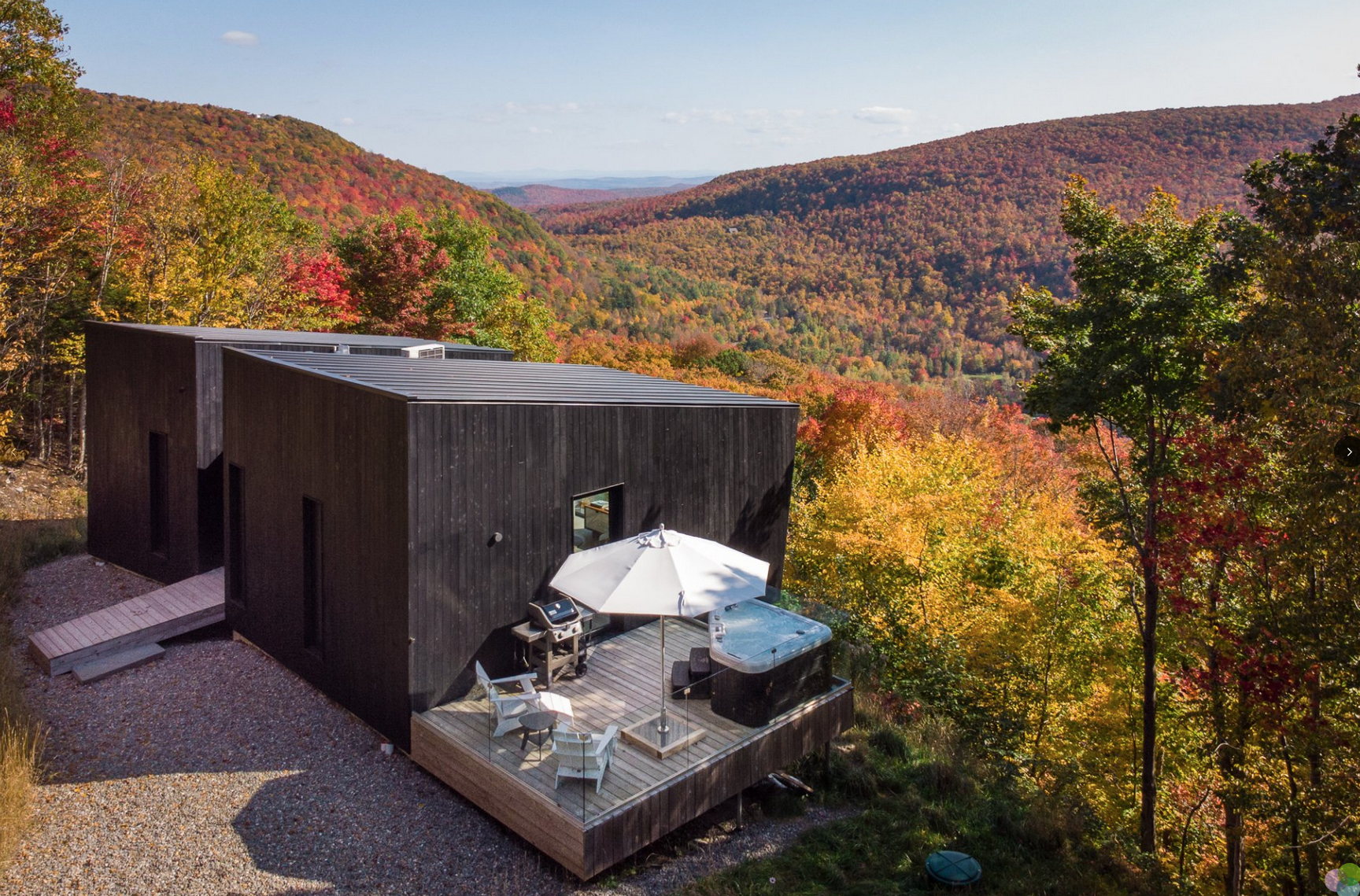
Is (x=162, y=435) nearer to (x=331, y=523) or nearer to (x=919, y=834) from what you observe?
(x=331, y=523)

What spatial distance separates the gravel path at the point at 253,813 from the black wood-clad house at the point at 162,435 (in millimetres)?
2880

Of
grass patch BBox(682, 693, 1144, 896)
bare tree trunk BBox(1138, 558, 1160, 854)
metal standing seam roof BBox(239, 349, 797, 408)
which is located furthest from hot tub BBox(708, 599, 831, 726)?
bare tree trunk BBox(1138, 558, 1160, 854)

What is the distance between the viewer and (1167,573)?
32.0 feet

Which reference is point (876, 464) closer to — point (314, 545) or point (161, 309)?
point (314, 545)

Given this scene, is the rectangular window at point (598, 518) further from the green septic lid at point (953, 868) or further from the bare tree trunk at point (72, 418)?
the bare tree trunk at point (72, 418)

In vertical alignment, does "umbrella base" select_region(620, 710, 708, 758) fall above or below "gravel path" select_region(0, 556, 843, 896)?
above

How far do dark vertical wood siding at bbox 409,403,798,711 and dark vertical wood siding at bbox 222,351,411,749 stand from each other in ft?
0.83

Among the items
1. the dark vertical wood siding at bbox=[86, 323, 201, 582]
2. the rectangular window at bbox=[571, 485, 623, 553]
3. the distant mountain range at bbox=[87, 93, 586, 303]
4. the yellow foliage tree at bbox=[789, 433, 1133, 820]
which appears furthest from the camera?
the distant mountain range at bbox=[87, 93, 586, 303]

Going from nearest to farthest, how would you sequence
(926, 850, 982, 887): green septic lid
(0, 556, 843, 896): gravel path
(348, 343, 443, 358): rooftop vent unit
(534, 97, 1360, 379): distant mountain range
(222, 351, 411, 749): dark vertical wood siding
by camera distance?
(0, 556, 843, 896): gravel path
(926, 850, 982, 887): green septic lid
(222, 351, 411, 749): dark vertical wood siding
(348, 343, 443, 358): rooftop vent unit
(534, 97, 1360, 379): distant mountain range

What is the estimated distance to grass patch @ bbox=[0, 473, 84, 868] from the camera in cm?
681

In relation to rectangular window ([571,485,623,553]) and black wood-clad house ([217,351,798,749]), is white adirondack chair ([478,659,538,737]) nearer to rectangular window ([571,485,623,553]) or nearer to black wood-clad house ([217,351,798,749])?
black wood-clad house ([217,351,798,749])

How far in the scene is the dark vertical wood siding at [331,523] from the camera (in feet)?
26.1

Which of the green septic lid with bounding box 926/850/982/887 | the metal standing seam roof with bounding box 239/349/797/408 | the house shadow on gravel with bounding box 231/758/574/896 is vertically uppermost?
the metal standing seam roof with bounding box 239/349/797/408

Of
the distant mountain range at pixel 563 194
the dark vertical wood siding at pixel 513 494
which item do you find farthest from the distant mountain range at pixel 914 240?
the dark vertical wood siding at pixel 513 494
